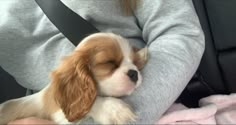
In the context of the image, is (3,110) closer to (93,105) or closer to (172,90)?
(93,105)

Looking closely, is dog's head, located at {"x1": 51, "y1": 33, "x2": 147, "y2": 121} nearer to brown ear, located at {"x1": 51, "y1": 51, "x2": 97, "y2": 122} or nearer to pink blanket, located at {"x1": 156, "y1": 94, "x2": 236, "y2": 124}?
brown ear, located at {"x1": 51, "y1": 51, "x2": 97, "y2": 122}

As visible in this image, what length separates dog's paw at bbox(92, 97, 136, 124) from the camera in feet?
3.87

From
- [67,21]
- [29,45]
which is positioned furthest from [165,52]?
[29,45]

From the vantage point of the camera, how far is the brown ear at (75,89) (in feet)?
3.83

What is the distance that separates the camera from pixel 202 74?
167cm

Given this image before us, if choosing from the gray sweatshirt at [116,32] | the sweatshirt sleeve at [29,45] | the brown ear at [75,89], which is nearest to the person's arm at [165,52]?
the gray sweatshirt at [116,32]

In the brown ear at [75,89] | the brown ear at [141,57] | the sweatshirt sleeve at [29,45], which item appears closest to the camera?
the brown ear at [75,89]

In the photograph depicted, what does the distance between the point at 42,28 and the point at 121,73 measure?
1.28 ft

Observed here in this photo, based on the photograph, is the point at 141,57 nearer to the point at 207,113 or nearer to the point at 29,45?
the point at 207,113

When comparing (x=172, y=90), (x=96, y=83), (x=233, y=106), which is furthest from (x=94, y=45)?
(x=233, y=106)

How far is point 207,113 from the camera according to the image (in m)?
1.39

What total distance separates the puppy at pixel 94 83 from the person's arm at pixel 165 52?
41 millimetres

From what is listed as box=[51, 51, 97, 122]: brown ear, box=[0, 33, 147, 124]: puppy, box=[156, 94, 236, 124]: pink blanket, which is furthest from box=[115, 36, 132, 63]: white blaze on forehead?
box=[156, 94, 236, 124]: pink blanket

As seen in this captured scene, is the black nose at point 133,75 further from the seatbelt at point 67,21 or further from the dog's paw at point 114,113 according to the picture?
the seatbelt at point 67,21
